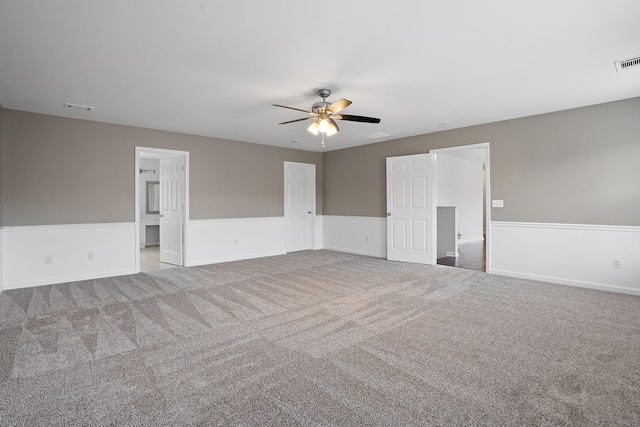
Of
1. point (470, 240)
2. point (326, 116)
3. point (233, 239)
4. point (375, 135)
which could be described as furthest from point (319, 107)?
point (470, 240)

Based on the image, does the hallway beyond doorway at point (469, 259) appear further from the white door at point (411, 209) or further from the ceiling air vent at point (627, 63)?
the ceiling air vent at point (627, 63)

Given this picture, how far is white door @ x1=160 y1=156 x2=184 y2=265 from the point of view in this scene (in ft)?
21.1

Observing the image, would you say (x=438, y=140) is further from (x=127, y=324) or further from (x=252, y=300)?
(x=127, y=324)

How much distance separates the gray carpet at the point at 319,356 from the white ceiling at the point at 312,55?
2.54 meters

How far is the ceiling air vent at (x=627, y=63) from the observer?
320 cm

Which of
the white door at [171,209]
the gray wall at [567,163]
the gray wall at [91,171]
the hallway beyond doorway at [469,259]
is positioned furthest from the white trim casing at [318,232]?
the gray wall at [567,163]

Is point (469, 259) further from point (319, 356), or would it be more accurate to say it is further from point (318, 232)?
point (319, 356)

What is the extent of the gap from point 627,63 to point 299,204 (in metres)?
6.23

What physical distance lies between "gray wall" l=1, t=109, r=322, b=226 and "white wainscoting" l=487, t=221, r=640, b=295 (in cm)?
499

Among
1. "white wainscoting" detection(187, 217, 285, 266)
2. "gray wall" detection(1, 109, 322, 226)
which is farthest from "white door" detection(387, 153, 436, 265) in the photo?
"gray wall" detection(1, 109, 322, 226)

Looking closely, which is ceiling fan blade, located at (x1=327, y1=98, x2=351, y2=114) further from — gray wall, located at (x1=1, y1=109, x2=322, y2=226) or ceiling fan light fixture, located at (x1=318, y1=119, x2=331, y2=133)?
gray wall, located at (x1=1, y1=109, x2=322, y2=226)

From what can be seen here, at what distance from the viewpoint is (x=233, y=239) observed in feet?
22.8

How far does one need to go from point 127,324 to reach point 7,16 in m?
2.70

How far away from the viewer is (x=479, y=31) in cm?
267
